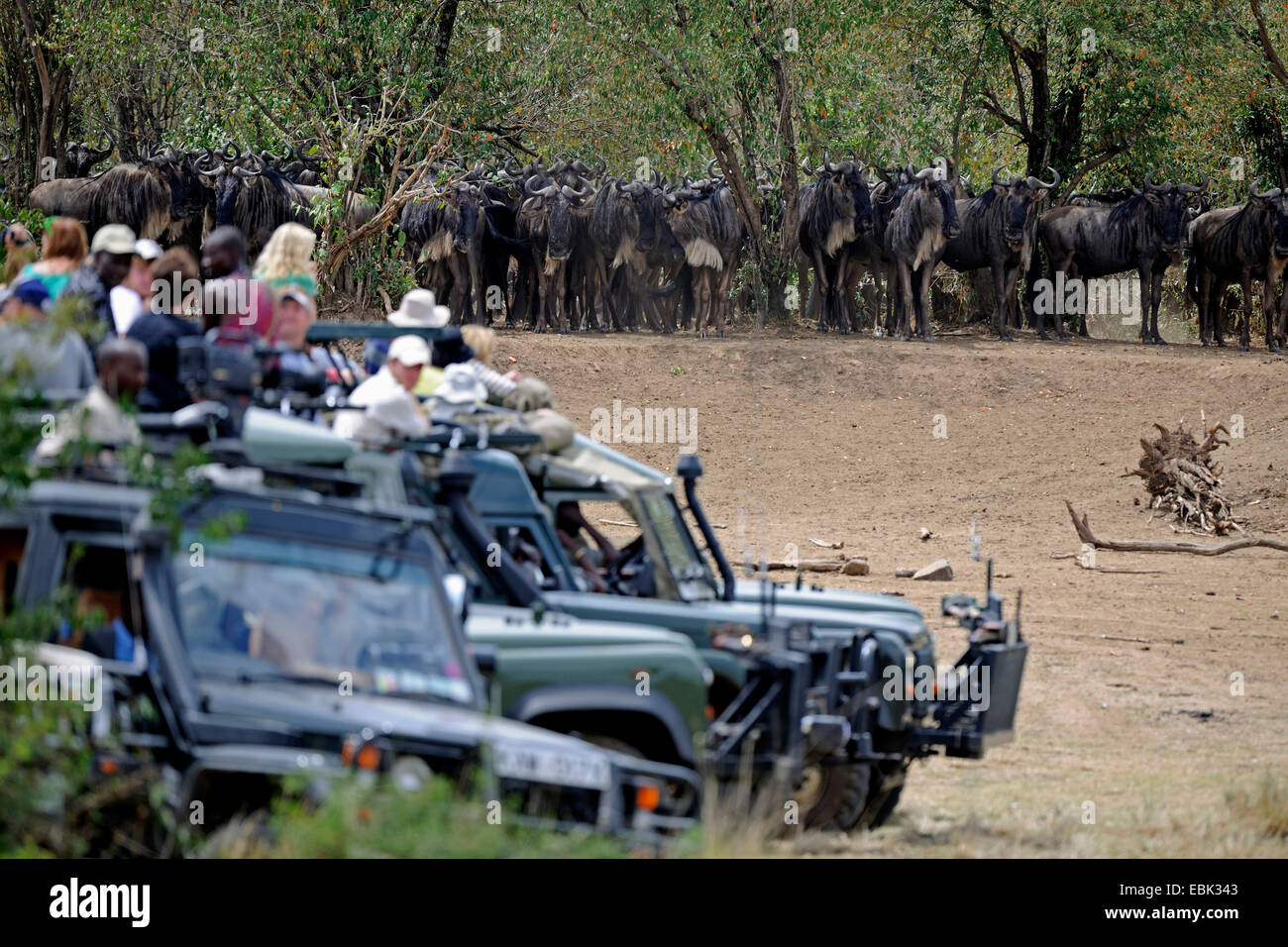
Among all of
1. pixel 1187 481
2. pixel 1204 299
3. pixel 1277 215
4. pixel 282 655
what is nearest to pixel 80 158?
pixel 1204 299

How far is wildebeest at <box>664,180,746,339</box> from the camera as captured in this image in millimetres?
29141

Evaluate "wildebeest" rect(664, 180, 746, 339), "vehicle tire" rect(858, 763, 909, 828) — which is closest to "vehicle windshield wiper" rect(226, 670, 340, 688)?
"vehicle tire" rect(858, 763, 909, 828)

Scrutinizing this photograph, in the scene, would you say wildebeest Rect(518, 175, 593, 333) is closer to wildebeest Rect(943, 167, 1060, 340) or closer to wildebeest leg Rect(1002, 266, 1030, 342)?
wildebeest Rect(943, 167, 1060, 340)

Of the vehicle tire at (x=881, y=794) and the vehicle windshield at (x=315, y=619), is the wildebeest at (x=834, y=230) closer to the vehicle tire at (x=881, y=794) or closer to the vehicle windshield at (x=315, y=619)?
the vehicle tire at (x=881, y=794)

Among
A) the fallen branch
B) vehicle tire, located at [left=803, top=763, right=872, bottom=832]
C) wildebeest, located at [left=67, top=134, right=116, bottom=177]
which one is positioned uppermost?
wildebeest, located at [left=67, top=134, right=116, bottom=177]

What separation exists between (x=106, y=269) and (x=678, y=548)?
320 centimetres

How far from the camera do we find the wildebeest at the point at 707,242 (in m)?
29.1

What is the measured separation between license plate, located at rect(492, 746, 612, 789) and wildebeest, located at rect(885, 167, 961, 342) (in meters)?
24.1

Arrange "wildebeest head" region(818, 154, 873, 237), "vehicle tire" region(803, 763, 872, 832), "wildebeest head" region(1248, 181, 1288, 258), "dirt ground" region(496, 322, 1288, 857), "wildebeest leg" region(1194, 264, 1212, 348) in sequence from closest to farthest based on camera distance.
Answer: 1. "vehicle tire" region(803, 763, 872, 832)
2. "dirt ground" region(496, 322, 1288, 857)
3. "wildebeest head" region(1248, 181, 1288, 258)
4. "wildebeest head" region(818, 154, 873, 237)
5. "wildebeest leg" region(1194, 264, 1212, 348)

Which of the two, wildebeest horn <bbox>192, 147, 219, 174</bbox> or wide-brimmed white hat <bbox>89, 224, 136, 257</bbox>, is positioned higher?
wildebeest horn <bbox>192, 147, 219, 174</bbox>

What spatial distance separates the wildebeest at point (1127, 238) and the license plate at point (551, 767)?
25.8m

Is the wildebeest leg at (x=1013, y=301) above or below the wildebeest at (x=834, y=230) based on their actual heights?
below

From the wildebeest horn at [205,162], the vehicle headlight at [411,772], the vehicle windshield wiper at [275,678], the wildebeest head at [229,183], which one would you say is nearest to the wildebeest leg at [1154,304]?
the wildebeest head at [229,183]
